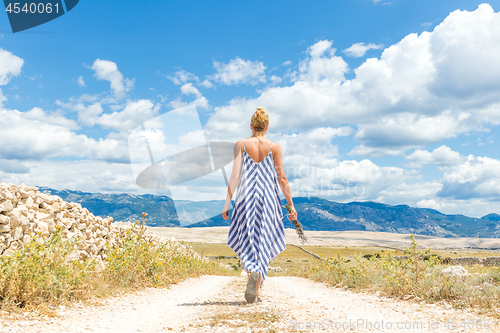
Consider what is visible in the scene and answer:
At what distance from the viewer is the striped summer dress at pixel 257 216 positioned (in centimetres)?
A: 583

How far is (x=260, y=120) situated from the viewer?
6074 millimetres

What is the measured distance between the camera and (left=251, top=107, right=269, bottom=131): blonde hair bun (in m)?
6.08

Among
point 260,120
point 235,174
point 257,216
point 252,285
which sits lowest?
point 252,285

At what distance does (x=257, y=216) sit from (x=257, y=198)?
333mm

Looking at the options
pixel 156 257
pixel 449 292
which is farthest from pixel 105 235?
pixel 449 292

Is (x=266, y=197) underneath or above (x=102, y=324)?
above

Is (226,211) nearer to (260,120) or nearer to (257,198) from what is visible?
(257,198)

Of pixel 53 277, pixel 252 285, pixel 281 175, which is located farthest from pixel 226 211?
pixel 53 277

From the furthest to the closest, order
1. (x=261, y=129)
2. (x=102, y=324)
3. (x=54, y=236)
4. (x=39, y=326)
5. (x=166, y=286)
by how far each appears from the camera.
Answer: (x=166, y=286), (x=261, y=129), (x=54, y=236), (x=102, y=324), (x=39, y=326)

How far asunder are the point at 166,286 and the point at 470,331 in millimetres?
7298

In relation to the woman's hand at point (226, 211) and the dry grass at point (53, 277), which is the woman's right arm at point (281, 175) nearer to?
the woman's hand at point (226, 211)

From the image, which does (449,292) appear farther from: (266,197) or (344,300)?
(266,197)

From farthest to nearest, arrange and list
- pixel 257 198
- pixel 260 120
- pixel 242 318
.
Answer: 1. pixel 260 120
2. pixel 257 198
3. pixel 242 318

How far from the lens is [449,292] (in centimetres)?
627
